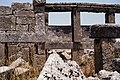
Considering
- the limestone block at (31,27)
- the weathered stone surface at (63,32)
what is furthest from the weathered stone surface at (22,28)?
the weathered stone surface at (63,32)

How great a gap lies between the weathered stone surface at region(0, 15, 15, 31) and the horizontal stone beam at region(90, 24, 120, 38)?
560cm

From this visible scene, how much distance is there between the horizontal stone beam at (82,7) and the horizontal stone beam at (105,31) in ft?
15.3

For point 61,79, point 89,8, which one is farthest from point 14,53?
point 61,79

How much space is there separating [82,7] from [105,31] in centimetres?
487

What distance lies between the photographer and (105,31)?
8.41 meters

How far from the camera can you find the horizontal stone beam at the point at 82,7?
1293cm

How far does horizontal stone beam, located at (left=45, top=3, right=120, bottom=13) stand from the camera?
12930mm

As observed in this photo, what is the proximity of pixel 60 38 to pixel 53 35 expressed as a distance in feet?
1.21

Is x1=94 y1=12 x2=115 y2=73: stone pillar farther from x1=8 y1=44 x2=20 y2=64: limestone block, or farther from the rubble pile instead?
x1=8 y1=44 x2=20 y2=64: limestone block

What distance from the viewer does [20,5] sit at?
14.4m

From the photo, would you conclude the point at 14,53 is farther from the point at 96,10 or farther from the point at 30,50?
the point at 96,10

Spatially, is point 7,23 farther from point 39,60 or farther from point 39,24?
point 39,60

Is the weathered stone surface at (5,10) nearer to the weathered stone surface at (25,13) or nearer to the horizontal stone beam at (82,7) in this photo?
Result: the weathered stone surface at (25,13)

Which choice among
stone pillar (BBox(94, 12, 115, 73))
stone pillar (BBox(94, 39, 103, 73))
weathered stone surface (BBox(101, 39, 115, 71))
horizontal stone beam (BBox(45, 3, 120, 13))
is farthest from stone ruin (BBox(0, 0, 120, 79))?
weathered stone surface (BBox(101, 39, 115, 71))
